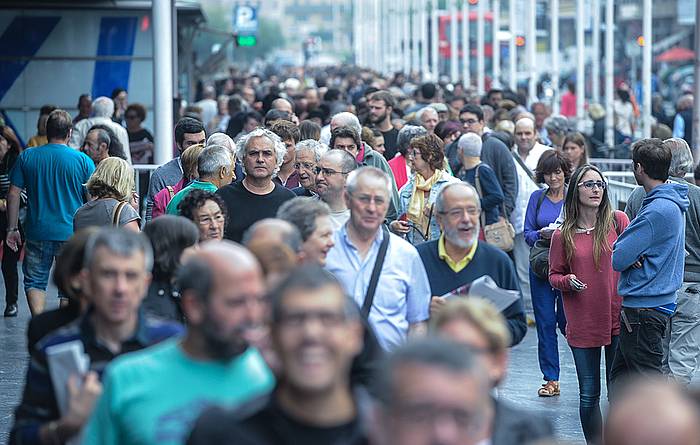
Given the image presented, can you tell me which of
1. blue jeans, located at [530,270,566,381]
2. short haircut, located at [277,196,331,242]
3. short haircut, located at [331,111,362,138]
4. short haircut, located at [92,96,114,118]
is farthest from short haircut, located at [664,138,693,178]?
short haircut, located at [92,96,114,118]

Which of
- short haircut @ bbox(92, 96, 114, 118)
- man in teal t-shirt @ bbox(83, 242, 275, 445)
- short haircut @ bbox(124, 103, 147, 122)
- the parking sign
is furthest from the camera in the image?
the parking sign

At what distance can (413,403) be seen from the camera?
11.0 ft

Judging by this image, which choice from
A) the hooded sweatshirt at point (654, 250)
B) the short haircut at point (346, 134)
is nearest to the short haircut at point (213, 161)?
the short haircut at point (346, 134)

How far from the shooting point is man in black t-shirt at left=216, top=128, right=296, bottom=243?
8.78 meters

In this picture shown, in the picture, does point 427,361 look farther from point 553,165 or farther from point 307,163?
point 553,165

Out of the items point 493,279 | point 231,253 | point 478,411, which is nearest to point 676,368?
point 493,279

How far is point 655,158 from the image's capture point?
870 cm

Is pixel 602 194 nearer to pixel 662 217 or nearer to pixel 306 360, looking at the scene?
pixel 662 217

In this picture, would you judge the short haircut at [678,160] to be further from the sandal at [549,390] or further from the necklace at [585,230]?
the sandal at [549,390]

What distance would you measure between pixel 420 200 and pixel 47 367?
6656 mm

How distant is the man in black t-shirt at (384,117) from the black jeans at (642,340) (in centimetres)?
627

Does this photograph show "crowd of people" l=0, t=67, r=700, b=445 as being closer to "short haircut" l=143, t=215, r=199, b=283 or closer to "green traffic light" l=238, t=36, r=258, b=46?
"short haircut" l=143, t=215, r=199, b=283

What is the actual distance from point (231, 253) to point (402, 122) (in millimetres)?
12434

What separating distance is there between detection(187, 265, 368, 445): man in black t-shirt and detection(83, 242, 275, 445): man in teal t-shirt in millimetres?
359
